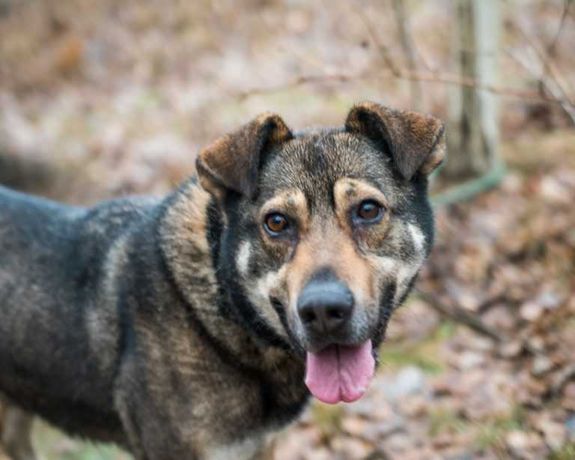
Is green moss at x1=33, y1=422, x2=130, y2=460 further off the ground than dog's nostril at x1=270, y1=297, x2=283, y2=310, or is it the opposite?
dog's nostril at x1=270, y1=297, x2=283, y2=310

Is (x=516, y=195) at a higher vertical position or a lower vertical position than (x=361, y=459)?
higher

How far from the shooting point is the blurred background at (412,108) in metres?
5.52

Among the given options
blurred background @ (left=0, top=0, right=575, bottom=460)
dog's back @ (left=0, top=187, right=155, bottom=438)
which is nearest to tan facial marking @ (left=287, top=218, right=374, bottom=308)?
dog's back @ (left=0, top=187, right=155, bottom=438)

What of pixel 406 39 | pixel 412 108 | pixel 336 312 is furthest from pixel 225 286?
pixel 412 108

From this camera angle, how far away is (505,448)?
5027mm

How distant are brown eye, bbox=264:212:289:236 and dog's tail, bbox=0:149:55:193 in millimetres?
6002

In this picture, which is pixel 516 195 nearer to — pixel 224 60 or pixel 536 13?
pixel 536 13

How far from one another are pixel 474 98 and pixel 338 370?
4654 mm

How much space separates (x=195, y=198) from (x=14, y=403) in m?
1.74

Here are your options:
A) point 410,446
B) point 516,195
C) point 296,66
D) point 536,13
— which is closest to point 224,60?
point 296,66

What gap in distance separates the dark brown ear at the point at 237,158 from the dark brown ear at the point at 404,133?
39 cm

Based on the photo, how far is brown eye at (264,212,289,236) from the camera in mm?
3703

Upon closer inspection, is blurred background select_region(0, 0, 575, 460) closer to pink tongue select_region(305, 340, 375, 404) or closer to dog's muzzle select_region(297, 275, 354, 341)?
pink tongue select_region(305, 340, 375, 404)

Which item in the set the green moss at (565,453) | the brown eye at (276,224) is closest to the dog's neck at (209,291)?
the brown eye at (276,224)
